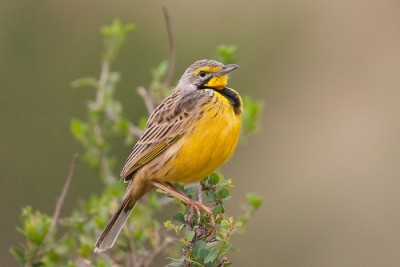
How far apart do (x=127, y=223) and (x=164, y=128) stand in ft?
2.09

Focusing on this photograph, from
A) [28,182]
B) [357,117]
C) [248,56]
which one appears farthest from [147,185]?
[357,117]

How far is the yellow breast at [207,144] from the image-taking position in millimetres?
5945

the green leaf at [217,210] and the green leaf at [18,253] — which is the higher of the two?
the green leaf at [217,210]

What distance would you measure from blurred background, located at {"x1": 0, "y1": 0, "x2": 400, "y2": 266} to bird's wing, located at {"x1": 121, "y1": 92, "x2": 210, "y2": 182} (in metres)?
5.19

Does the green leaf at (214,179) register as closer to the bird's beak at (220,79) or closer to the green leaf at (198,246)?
the green leaf at (198,246)

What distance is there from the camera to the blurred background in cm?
1283

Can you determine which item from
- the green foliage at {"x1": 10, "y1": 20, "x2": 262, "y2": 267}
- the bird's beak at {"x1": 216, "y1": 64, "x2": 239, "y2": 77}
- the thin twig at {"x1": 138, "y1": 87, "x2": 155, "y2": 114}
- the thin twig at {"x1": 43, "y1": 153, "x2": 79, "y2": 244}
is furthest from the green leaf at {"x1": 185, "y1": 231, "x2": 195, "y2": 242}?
the thin twig at {"x1": 138, "y1": 87, "x2": 155, "y2": 114}

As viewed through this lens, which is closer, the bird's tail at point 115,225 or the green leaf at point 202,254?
the green leaf at point 202,254

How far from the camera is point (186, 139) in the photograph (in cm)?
611

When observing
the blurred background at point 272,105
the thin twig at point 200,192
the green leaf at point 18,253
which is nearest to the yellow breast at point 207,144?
the thin twig at point 200,192

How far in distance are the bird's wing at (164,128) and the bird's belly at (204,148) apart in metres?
0.07

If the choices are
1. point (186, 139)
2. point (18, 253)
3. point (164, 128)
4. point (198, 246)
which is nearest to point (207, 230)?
point (198, 246)

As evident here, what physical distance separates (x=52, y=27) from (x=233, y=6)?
10.7 feet

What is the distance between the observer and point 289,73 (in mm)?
16062
